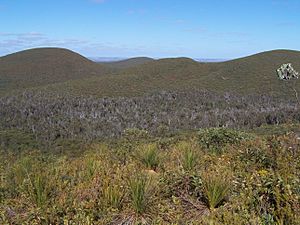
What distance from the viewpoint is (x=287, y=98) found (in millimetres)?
70312

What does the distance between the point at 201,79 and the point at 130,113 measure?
3226cm

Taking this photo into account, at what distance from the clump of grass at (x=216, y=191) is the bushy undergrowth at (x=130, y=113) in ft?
157

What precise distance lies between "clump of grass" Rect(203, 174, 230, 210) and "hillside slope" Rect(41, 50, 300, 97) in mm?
72581

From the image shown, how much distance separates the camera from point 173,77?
102 meters

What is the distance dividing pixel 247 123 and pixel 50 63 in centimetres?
9078

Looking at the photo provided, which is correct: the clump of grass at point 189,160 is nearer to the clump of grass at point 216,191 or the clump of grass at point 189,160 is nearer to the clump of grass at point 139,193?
the clump of grass at point 216,191

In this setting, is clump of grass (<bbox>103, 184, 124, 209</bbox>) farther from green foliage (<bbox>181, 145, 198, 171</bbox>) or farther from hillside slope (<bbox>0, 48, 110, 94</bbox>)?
hillside slope (<bbox>0, 48, 110, 94</bbox>)

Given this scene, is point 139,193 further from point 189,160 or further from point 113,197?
point 189,160

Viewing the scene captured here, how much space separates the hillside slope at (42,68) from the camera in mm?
110438

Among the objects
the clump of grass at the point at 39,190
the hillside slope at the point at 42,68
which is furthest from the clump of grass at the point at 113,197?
the hillside slope at the point at 42,68

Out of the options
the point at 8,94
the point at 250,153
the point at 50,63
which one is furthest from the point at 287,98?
the point at 50,63

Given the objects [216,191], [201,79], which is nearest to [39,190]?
[216,191]

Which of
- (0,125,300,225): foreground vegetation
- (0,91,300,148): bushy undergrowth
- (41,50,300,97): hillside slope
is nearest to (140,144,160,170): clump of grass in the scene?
(0,125,300,225): foreground vegetation

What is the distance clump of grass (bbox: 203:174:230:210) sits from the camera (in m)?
4.31
